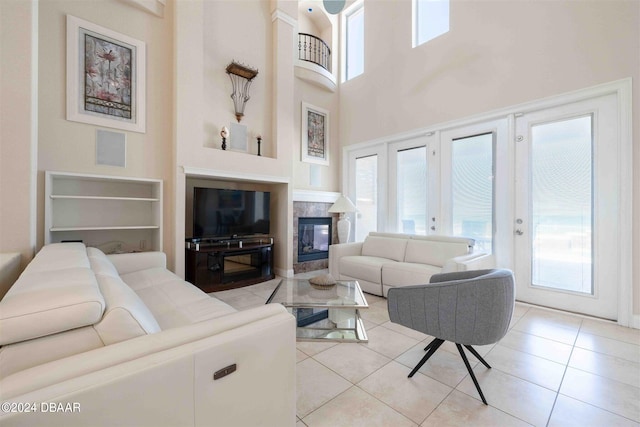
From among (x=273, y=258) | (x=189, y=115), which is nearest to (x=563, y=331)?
(x=273, y=258)

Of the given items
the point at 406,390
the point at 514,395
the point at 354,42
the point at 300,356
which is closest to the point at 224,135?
the point at 300,356

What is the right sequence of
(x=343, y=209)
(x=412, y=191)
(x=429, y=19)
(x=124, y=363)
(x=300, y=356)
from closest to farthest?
(x=124, y=363) < (x=300, y=356) < (x=429, y=19) < (x=412, y=191) < (x=343, y=209)

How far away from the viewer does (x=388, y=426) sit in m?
1.40

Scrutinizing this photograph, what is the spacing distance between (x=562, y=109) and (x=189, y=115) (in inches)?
179

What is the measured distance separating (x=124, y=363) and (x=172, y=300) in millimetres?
1313

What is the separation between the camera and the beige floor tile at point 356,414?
141 centimetres

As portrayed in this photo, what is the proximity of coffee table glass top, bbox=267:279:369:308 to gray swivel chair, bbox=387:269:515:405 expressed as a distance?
0.50 meters

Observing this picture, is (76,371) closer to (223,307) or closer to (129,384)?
(129,384)

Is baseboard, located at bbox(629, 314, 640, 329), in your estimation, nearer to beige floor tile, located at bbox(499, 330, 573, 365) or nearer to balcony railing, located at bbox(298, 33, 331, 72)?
beige floor tile, located at bbox(499, 330, 573, 365)

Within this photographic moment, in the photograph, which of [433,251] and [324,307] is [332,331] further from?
[433,251]

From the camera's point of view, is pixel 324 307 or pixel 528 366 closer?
pixel 528 366

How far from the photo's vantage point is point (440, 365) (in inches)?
77.4

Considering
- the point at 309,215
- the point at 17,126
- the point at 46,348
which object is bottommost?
the point at 46,348

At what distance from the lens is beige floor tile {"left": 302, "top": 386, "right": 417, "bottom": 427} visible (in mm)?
1414
